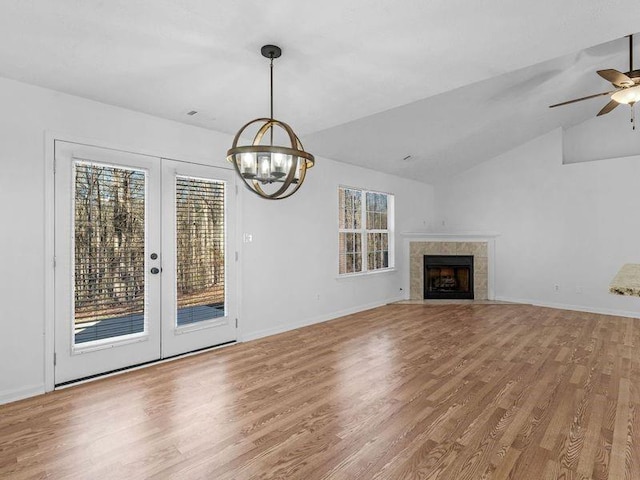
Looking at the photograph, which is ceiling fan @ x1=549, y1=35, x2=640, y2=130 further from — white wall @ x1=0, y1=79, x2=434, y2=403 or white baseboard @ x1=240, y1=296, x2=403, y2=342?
white baseboard @ x1=240, y1=296, x2=403, y2=342

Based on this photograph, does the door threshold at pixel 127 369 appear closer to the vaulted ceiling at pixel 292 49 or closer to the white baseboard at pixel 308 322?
the white baseboard at pixel 308 322

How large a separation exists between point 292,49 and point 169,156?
2029mm

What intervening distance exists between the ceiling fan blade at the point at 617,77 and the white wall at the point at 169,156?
3557mm

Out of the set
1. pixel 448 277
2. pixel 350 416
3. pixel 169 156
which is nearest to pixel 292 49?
pixel 169 156

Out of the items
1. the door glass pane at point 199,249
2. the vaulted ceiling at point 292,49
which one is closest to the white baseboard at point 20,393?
the door glass pane at point 199,249

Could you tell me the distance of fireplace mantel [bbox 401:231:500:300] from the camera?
745 centimetres

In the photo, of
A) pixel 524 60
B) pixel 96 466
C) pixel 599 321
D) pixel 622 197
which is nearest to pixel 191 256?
pixel 96 466

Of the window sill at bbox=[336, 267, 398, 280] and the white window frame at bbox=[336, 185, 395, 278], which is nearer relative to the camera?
the window sill at bbox=[336, 267, 398, 280]

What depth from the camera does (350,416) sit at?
8.83 feet

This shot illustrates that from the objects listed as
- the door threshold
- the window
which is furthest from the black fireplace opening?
the door threshold

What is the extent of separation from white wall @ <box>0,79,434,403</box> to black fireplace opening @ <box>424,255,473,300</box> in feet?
3.74

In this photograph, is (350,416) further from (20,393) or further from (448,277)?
(448,277)

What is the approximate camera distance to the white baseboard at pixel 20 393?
2959 mm

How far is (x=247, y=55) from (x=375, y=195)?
4717mm
